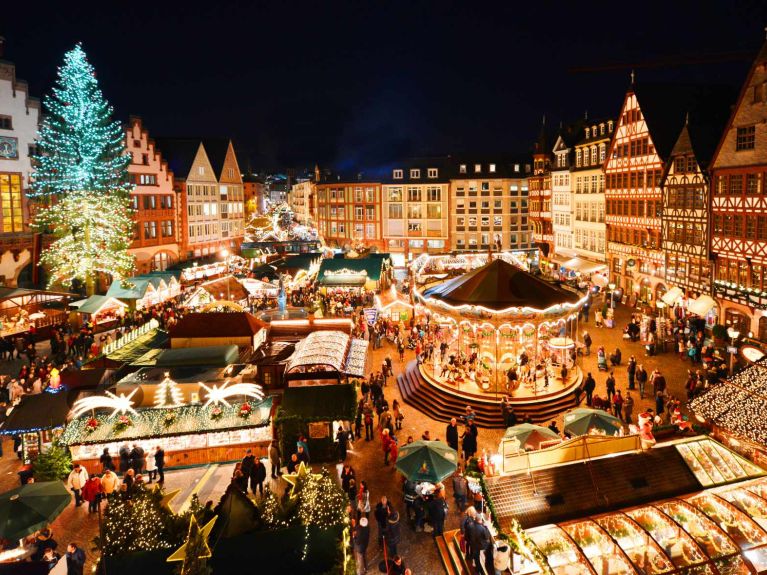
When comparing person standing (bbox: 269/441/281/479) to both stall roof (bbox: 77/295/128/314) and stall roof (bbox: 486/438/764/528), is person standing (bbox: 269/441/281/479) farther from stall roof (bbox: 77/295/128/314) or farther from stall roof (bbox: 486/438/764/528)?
stall roof (bbox: 77/295/128/314)

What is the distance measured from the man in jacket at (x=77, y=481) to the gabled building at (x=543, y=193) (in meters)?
43.6

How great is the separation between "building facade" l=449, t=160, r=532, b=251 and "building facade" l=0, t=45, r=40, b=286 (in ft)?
Result: 125

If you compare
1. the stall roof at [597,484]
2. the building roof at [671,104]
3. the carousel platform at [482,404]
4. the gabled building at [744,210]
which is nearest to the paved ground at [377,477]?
the carousel platform at [482,404]

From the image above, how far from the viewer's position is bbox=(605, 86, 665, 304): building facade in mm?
33094

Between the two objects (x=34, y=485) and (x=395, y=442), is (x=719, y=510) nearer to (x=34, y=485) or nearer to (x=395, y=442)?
(x=395, y=442)

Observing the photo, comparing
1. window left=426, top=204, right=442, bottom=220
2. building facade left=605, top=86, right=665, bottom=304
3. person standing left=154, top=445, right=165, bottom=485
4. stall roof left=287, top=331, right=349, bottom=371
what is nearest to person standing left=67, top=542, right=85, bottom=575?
person standing left=154, top=445, right=165, bottom=485

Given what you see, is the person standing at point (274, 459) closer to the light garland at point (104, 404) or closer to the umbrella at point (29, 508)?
the light garland at point (104, 404)

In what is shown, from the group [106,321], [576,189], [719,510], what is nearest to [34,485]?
[719,510]

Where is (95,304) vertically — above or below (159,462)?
above

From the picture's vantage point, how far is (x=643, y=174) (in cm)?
3416

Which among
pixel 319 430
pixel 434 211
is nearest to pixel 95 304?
pixel 319 430

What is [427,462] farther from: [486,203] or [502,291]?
[486,203]

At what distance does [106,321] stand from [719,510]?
28.7m

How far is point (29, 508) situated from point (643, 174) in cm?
3456
